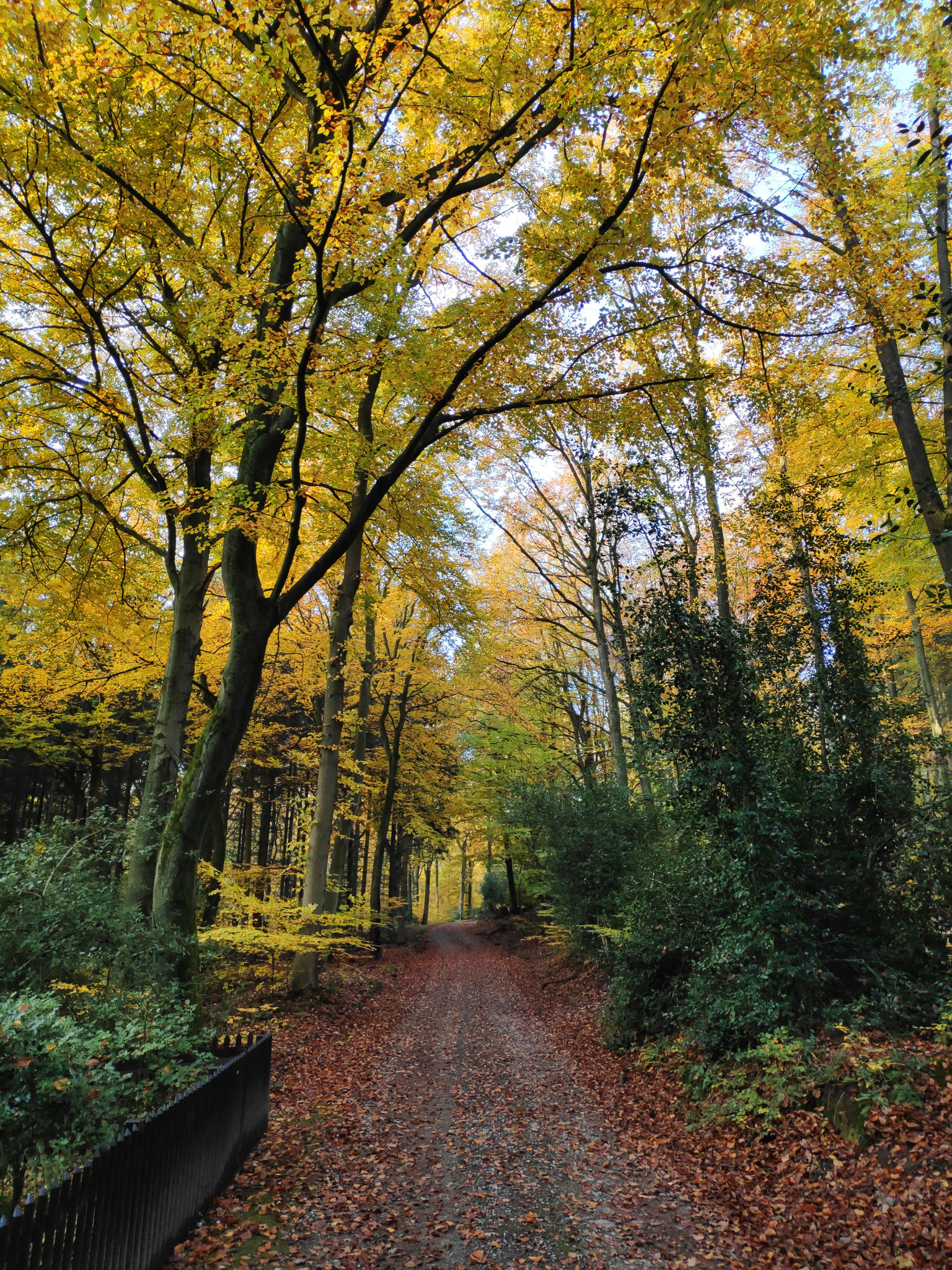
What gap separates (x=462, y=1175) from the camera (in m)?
5.34

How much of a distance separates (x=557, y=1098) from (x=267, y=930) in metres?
5.09

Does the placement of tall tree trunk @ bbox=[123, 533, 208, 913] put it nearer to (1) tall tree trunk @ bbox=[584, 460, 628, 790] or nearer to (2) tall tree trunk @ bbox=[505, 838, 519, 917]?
(1) tall tree trunk @ bbox=[584, 460, 628, 790]

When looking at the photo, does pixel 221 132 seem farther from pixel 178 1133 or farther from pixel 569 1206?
pixel 569 1206

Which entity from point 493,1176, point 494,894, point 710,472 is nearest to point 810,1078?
point 493,1176

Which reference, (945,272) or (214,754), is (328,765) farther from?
(945,272)

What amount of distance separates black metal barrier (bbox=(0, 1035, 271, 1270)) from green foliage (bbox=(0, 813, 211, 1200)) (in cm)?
20

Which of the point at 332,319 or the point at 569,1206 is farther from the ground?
A: the point at 332,319

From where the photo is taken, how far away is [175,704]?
938 cm

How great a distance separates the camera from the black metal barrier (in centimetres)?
263

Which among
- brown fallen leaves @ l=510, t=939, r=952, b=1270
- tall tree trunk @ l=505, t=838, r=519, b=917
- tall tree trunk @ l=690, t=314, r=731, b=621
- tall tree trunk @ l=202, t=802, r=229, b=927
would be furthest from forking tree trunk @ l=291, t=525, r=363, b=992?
tall tree trunk @ l=505, t=838, r=519, b=917

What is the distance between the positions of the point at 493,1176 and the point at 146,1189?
3040mm

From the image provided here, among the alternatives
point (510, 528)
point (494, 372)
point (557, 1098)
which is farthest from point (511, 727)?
point (494, 372)

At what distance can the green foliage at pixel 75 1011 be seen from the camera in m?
3.10

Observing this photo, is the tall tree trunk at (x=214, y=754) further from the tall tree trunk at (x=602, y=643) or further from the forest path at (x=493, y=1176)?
the tall tree trunk at (x=602, y=643)
